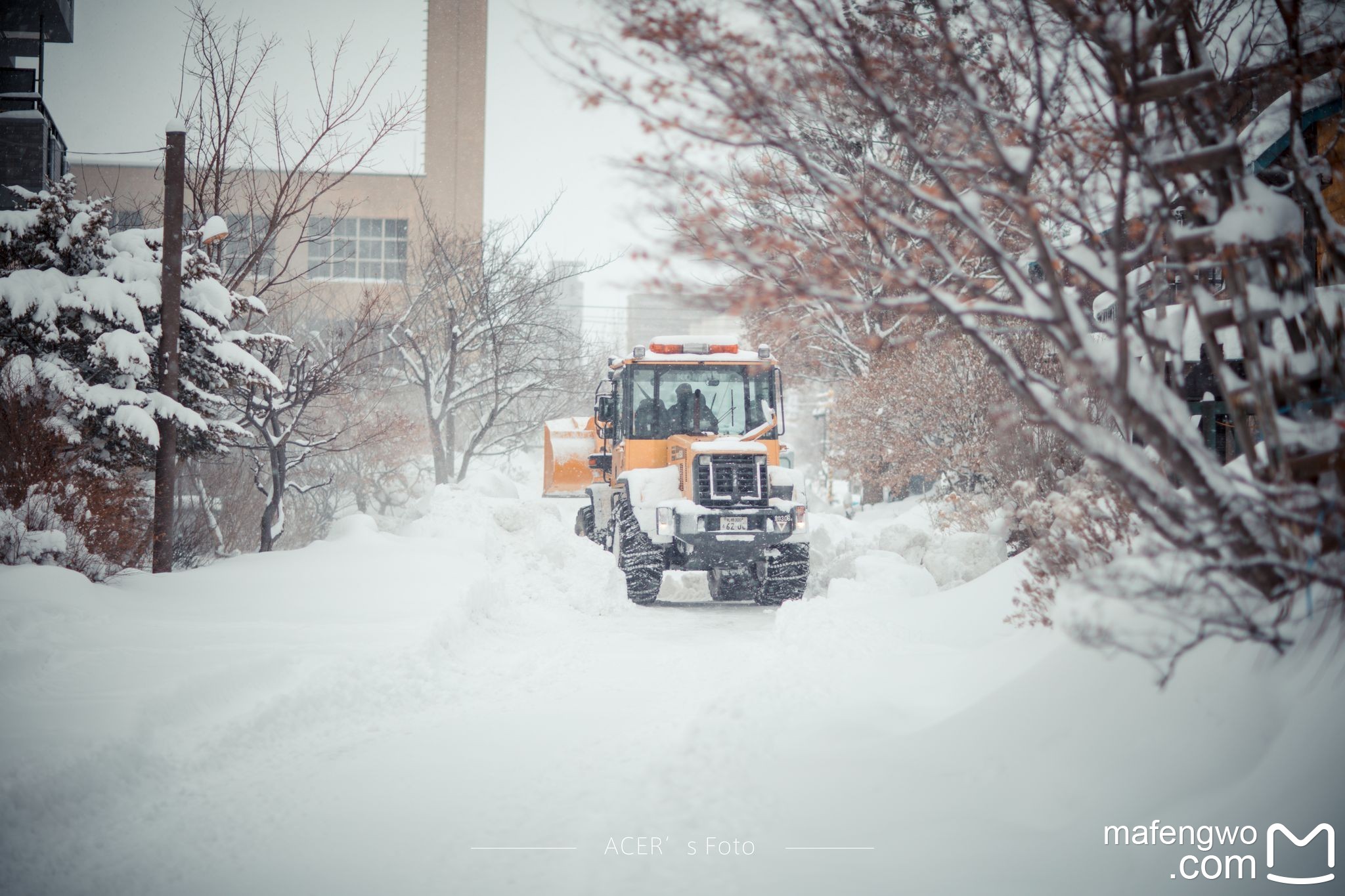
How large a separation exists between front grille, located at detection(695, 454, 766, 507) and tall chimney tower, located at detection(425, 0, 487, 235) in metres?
20.7

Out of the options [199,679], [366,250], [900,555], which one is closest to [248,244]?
[900,555]

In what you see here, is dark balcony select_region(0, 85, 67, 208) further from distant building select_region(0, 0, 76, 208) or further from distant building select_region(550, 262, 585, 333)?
distant building select_region(550, 262, 585, 333)

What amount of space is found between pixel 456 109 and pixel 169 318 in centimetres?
2432

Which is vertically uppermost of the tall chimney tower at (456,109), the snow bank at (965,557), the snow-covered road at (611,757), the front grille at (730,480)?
the tall chimney tower at (456,109)

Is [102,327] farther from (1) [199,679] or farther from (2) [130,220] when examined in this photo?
(2) [130,220]

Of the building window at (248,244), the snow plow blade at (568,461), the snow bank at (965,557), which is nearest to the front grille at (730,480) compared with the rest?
the snow bank at (965,557)

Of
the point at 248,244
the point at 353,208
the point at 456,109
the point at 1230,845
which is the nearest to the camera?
the point at 1230,845

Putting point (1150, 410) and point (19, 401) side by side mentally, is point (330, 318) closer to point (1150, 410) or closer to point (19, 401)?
point (19, 401)

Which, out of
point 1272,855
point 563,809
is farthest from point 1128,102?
point 563,809

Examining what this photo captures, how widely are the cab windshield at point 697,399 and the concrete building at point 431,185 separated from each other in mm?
19004

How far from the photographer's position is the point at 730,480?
9.91 metres

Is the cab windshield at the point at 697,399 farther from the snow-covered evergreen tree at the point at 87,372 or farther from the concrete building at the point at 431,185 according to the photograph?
the concrete building at the point at 431,185

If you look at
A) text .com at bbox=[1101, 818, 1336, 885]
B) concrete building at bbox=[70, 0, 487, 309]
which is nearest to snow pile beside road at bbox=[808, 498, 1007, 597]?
text .com at bbox=[1101, 818, 1336, 885]

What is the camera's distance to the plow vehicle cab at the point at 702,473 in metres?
9.82
